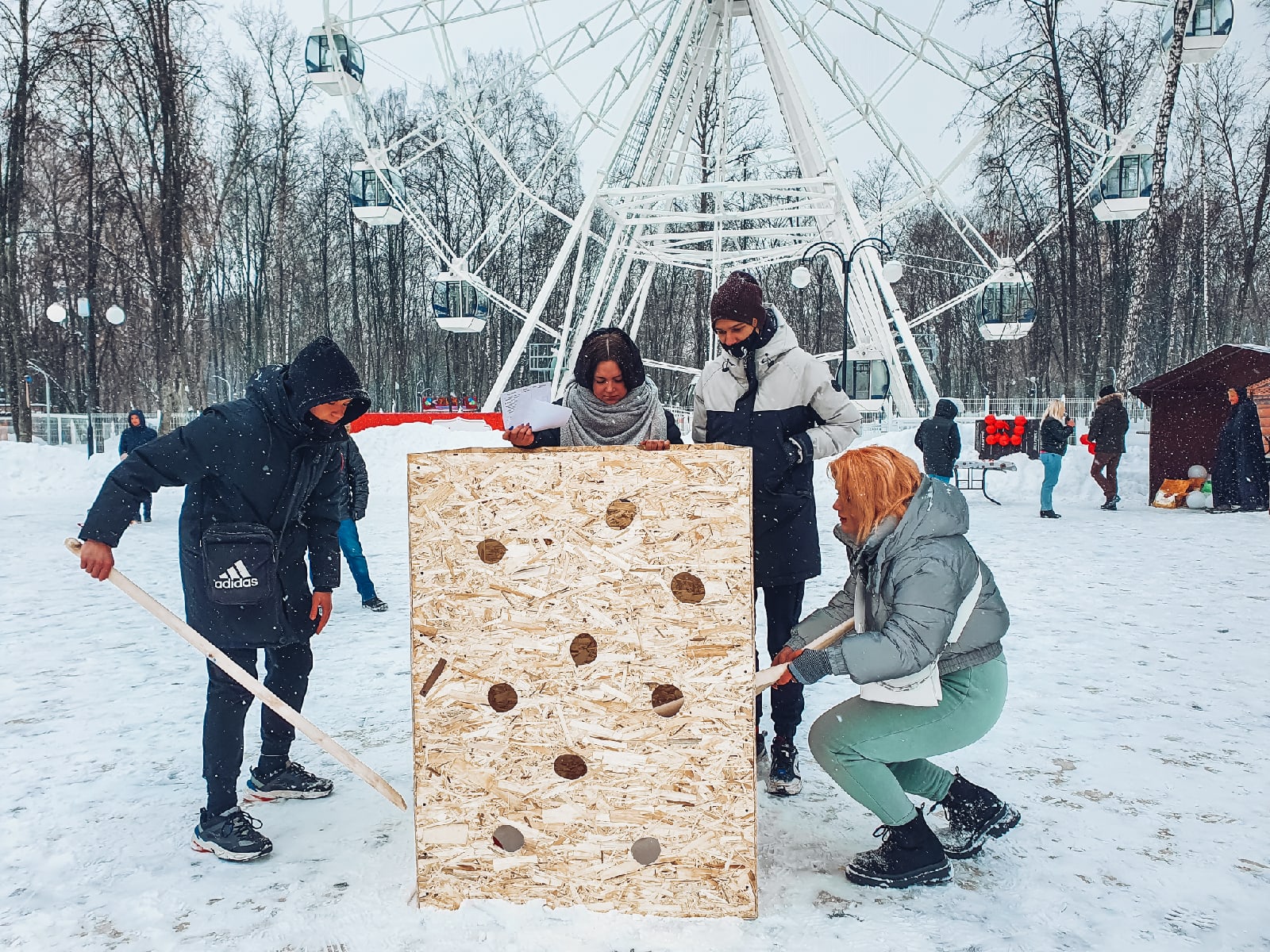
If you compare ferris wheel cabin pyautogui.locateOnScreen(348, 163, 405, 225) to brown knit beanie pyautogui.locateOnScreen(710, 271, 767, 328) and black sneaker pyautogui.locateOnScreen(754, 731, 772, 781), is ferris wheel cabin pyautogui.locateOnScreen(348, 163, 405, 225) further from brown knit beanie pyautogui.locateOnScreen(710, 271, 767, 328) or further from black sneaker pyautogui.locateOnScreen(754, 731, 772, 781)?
black sneaker pyautogui.locateOnScreen(754, 731, 772, 781)

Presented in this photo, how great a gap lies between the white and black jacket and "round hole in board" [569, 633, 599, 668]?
3.26ft

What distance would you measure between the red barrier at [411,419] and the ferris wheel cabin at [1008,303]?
9.13m

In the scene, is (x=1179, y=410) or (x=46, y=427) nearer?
(x=1179, y=410)

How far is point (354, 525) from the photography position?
6.47m

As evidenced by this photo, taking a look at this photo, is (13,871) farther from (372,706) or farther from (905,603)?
(905,603)

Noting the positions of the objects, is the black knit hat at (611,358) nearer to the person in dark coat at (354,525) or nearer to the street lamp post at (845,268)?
the person in dark coat at (354,525)

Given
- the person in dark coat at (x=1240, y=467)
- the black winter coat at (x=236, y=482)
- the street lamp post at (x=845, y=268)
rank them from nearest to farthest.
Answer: the black winter coat at (x=236, y=482), the person in dark coat at (x=1240, y=467), the street lamp post at (x=845, y=268)

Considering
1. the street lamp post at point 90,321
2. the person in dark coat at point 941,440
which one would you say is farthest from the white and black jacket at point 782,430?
the street lamp post at point 90,321

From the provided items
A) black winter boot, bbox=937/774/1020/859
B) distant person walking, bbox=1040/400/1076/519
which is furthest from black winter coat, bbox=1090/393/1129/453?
black winter boot, bbox=937/774/1020/859

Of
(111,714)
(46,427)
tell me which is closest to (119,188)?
(46,427)

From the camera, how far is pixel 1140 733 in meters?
3.84

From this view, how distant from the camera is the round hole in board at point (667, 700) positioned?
2.40 m

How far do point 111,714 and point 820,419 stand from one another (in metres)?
3.46

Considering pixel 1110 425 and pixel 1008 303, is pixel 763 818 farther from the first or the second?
pixel 1008 303
